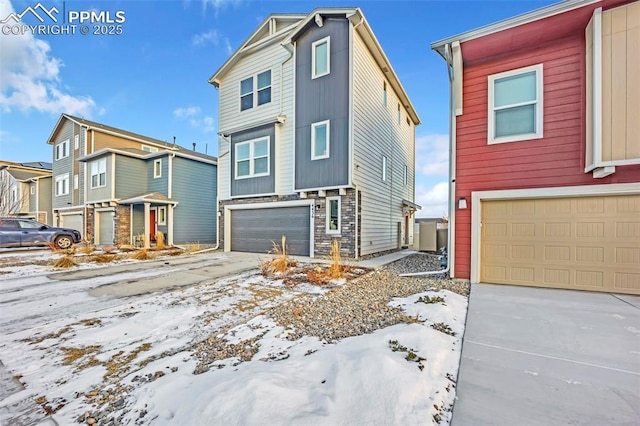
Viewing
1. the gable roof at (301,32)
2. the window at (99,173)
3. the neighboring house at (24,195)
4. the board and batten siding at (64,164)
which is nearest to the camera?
the gable roof at (301,32)

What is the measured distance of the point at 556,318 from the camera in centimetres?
365

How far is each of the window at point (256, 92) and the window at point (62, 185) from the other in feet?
51.5

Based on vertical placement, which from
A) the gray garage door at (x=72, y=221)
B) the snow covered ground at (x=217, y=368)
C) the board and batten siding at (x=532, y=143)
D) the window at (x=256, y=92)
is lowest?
the snow covered ground at (x=217, y=368)

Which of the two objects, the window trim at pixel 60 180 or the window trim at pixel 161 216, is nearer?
the window trim at pixel 161 216

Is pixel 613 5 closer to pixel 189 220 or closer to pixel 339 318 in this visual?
pixel 339 318

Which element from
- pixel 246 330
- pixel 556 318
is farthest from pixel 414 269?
pixel 246 330

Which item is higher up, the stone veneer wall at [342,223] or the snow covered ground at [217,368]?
the stone veneer wall at [342,223]

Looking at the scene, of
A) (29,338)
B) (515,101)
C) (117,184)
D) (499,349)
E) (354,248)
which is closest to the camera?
(499,349)

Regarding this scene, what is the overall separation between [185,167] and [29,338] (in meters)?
13.4

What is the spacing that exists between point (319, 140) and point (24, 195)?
87.5 feet

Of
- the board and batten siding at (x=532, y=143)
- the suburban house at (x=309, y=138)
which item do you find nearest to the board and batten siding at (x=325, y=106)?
the suburban house at (x=309, y=138)

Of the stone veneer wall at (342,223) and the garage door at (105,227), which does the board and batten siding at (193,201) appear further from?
the stone veneer wall at (342,223)

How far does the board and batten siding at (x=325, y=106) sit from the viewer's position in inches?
358

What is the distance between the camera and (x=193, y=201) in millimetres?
15594
